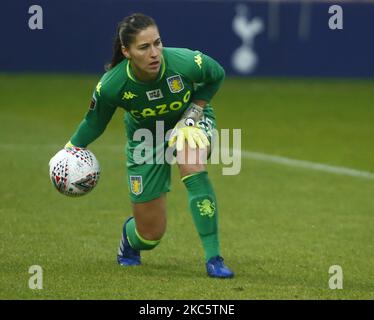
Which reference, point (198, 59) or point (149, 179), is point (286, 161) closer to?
point (149, 179)

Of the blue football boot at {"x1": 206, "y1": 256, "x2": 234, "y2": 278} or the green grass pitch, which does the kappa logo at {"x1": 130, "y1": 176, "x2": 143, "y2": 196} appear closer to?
the green grass pitch

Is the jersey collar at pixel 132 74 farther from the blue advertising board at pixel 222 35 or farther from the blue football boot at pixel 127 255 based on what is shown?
the blue advertising board at pixel 222 35

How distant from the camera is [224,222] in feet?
34.9

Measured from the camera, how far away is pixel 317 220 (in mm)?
10680

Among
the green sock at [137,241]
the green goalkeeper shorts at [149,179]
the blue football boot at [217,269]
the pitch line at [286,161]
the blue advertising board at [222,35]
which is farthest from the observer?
the blue advertising board at [222,35]

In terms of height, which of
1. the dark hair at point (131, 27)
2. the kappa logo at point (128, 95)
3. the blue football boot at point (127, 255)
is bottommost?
the blue football boot at point (127, 255)

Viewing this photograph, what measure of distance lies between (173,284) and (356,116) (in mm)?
13602

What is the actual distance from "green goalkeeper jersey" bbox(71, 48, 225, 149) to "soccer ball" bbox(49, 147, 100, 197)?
180mm

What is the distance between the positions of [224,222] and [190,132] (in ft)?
9.33

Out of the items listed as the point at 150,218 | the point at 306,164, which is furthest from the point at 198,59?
the point at 306,164

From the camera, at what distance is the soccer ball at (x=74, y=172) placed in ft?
26.3

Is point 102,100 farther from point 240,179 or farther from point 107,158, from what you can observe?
point 107,158

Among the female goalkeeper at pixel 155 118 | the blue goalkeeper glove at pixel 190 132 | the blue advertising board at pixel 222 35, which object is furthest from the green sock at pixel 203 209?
the blue advertising board at pixel 222 35
